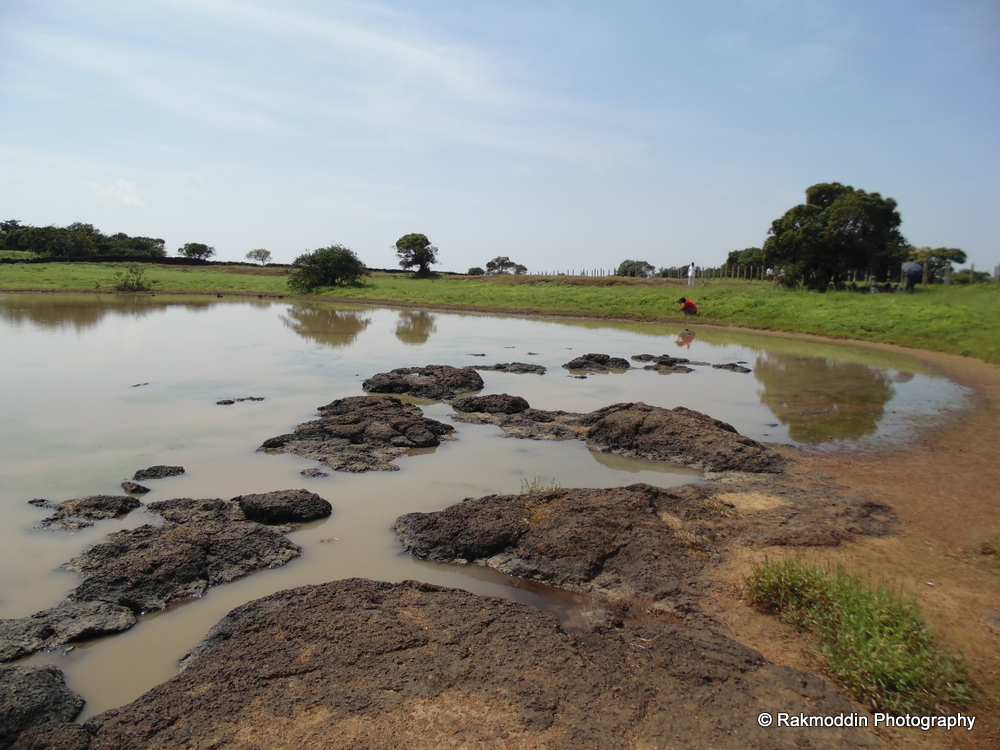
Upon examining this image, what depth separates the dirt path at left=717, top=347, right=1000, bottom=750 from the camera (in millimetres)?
4051

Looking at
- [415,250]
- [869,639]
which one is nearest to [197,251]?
[415,250]

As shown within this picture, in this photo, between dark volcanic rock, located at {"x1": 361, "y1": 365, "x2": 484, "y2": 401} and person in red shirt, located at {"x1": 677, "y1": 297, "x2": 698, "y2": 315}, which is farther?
person in red shirt, located at {"x1": 677, "y1": 297, "x2": 698, "y2": 315}

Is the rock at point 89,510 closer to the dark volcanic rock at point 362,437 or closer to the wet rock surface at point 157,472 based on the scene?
the wet rock surface at point 157,472

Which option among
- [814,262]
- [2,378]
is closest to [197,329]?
[2,378]

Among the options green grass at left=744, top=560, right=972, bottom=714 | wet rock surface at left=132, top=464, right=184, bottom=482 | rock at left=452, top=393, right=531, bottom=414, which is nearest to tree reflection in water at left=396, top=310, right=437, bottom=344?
rock at left=452, top=393, right=531, bottom=414

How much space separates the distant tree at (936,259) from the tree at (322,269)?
131 ft

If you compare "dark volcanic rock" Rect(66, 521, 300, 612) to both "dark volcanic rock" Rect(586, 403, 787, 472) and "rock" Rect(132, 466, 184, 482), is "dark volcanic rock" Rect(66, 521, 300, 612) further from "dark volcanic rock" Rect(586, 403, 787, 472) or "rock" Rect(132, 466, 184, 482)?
"dark volcanic rock" Rect(586, 403, 787, 472)

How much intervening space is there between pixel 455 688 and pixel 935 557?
4.66 m

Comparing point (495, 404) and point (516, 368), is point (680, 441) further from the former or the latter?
point (516, 368)

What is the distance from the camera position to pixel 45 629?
4.52m

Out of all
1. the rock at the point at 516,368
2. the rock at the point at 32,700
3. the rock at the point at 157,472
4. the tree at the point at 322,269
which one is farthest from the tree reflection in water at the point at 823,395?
the tree at the point at 322,269

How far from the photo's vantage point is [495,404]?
38.9 feet

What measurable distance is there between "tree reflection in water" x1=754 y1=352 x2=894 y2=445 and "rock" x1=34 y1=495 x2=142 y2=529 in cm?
960

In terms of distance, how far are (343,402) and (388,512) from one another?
5.14 metres
